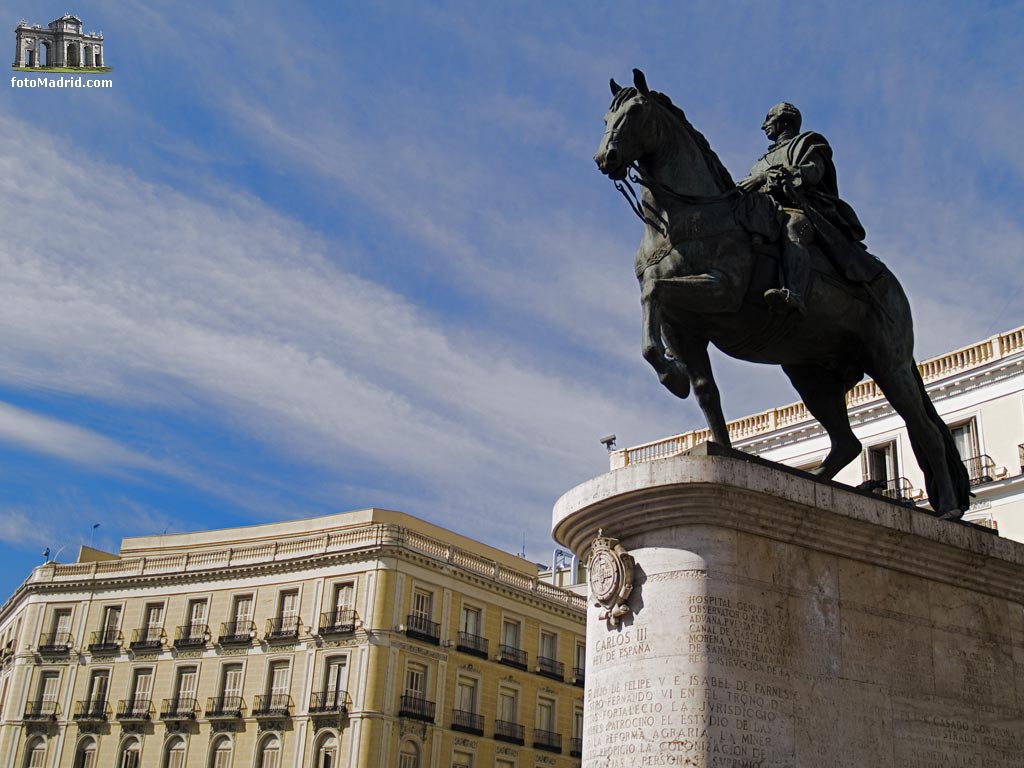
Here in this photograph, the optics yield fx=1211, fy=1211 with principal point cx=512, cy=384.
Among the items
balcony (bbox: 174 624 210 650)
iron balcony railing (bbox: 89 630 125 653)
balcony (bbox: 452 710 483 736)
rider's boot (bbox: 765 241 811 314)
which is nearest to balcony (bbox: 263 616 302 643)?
balcony (bbox: 174 624 210 650)

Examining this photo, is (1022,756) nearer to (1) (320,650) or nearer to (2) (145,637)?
(1) (320,650)

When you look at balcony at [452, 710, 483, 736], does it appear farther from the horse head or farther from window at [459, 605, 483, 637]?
the horse head

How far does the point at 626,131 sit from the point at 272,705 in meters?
47.3

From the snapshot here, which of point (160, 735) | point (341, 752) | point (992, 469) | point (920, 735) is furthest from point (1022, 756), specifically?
point (160, 735)

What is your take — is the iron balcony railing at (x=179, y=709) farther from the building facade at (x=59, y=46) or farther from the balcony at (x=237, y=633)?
the building facade at (x=59, y=46)

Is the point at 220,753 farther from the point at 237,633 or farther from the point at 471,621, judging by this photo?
the point at 471,621

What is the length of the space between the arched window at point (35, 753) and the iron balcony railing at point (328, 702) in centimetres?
1599

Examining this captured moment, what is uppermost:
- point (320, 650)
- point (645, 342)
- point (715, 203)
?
point (320, 650)

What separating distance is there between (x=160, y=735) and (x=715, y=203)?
51862 mm

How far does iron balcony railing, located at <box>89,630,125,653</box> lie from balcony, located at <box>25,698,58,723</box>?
338cm

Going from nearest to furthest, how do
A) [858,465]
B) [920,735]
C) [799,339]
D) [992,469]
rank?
[920,735] < [799,339] < [992,469] < [858,465]

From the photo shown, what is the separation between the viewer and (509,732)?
185 ft

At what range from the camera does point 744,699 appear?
8.72 metres

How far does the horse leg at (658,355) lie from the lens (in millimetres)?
10203
